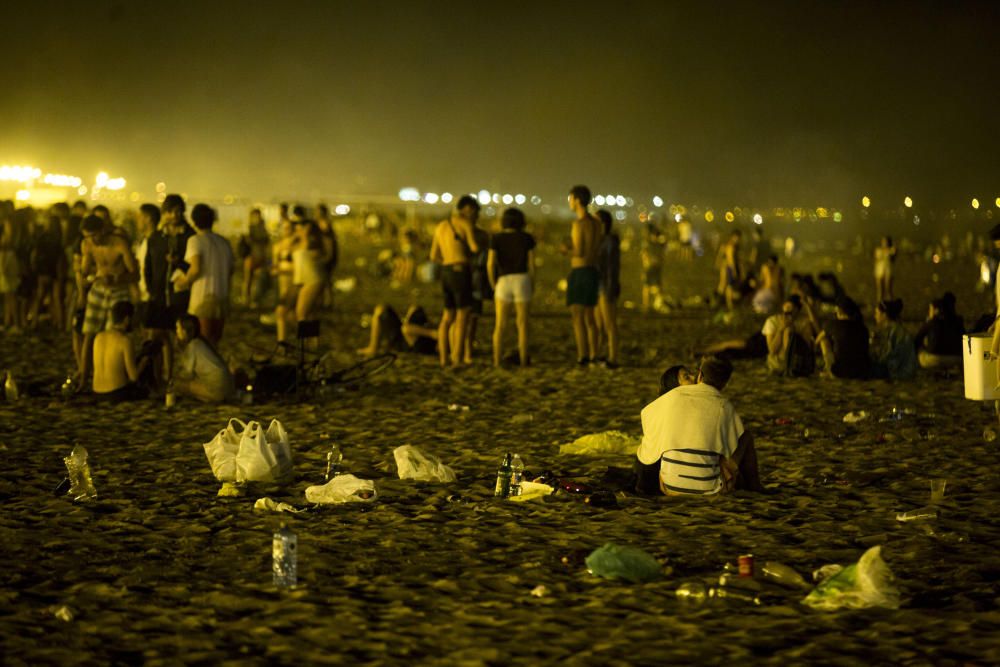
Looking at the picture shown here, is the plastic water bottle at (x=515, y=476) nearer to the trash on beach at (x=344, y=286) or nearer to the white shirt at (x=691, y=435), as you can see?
the white shirt at (x=691, y=435)

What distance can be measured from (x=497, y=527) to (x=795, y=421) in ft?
15.2

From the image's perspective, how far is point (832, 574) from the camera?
5.94 meters

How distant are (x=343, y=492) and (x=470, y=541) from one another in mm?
1225

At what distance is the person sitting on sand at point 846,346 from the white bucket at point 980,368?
4.22 m

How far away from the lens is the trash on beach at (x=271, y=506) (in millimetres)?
7434

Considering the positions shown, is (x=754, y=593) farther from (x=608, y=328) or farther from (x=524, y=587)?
(x=608, y=328)

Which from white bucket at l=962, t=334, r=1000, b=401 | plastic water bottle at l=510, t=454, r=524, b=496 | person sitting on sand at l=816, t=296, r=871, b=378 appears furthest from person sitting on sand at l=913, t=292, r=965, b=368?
plastic water bottle at l=510, t=454, r=524, b=496

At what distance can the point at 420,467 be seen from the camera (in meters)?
8.45

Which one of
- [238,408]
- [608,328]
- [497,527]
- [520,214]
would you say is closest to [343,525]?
[497,527]

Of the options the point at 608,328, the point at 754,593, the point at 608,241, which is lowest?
the point at 754,593

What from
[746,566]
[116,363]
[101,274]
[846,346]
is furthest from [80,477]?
[846,346]

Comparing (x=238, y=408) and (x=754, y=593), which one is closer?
(x=754, y=593)

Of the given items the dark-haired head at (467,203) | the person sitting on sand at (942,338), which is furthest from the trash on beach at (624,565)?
the person sitting on sand at (942,338)

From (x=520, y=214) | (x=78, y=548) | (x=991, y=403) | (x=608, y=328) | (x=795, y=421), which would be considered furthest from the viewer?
(x=608, y=328)
